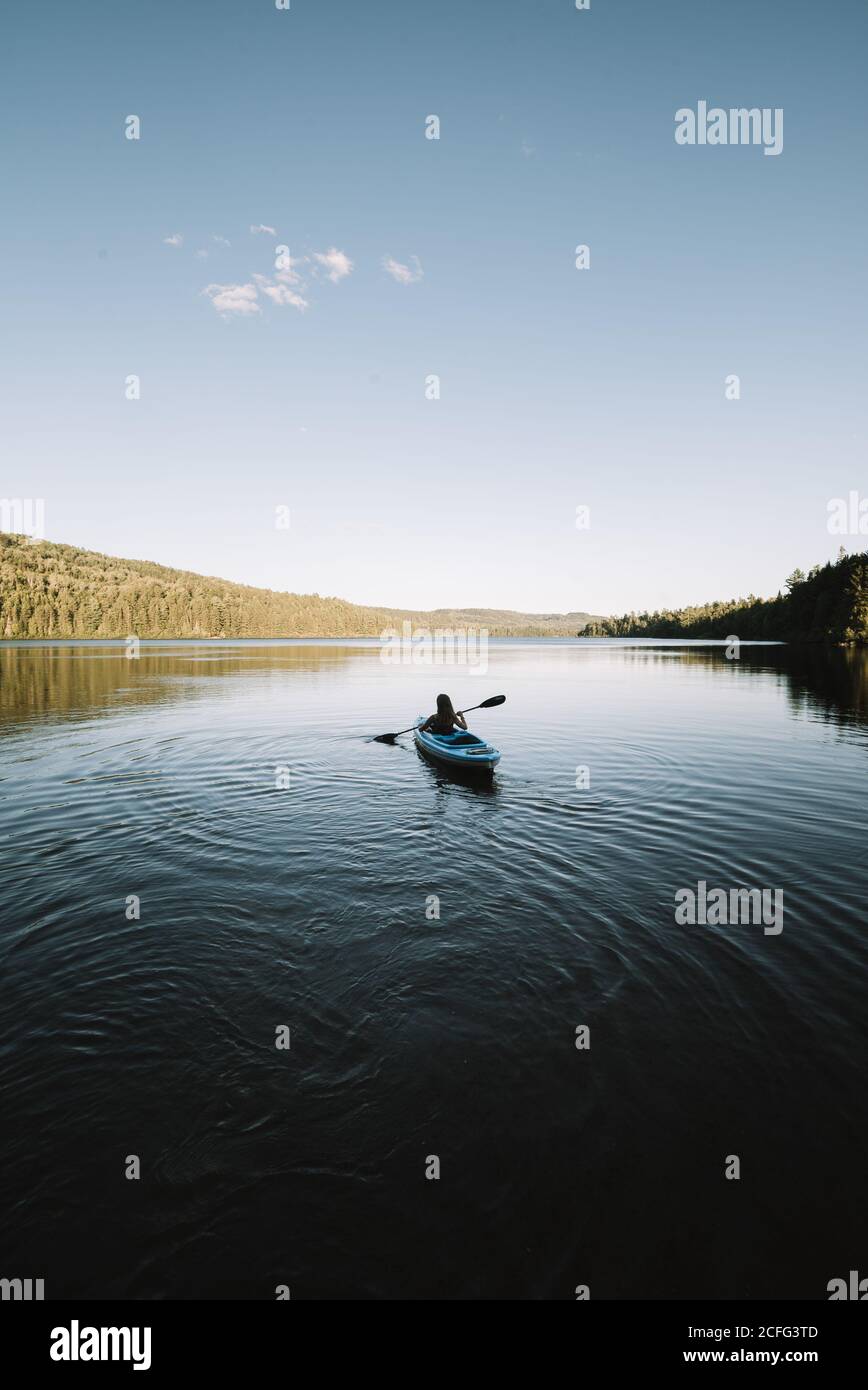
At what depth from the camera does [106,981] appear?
31.1 ft

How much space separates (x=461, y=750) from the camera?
22203 mm

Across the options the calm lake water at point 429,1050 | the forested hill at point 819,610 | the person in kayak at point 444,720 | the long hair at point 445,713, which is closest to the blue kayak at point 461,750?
the person in kayak at point 444,720

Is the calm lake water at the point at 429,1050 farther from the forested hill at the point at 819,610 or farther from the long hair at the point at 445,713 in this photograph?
the forested hill at the point at 819,610

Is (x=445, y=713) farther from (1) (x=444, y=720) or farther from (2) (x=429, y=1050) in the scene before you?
(2) (x=429, y=1050)

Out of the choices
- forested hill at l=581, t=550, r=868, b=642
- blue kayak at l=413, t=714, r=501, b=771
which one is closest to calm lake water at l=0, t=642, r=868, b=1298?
blue kayak at l=413, t=714, r=501, b=771

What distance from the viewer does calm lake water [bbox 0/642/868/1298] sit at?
543 cm

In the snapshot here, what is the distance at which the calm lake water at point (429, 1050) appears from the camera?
17.8 ft

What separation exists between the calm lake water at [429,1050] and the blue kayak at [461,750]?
264cm

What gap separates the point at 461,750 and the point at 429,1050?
14.7 meters

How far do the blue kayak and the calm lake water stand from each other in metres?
2.64

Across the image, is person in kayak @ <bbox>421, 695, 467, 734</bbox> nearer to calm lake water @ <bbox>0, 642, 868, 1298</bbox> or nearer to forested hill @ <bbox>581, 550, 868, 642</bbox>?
calm lake water @ <bbox>0, 642, 868, 1298</bbox>

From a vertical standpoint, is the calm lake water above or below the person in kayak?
below
